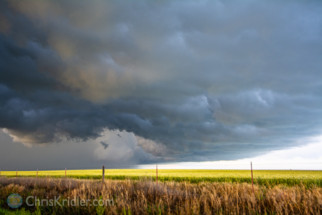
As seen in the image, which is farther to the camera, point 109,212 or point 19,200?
point 19,200

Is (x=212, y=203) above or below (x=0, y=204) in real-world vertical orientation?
above

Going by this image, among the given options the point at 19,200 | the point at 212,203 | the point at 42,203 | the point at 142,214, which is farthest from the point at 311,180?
the point at 19,200

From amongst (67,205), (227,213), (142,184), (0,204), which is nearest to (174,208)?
(227,213)

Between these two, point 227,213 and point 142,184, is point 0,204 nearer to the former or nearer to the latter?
point 142,184

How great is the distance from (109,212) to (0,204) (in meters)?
9.06

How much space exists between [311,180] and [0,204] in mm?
27538

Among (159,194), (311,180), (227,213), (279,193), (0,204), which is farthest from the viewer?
(311,180)

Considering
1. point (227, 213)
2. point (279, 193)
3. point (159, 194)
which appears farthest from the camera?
point (159, 194)

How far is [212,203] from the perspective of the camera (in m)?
8.94

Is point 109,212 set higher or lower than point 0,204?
higher

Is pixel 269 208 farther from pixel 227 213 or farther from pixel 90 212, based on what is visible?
pixel 90 212

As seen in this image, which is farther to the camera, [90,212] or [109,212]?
[90,212]

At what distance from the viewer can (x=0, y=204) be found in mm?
12641

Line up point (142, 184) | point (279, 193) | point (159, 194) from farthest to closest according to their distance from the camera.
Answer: point (142, 184)
point (159, 194)
point (279, 193)
